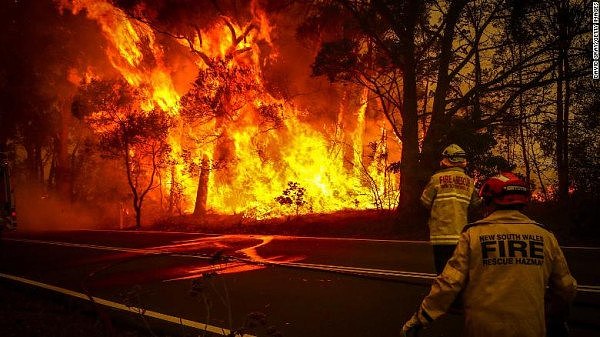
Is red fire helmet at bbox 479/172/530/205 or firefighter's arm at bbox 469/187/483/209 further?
firefighter's arm at bbox 469/187/483/209

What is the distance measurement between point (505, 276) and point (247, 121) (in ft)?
69.3

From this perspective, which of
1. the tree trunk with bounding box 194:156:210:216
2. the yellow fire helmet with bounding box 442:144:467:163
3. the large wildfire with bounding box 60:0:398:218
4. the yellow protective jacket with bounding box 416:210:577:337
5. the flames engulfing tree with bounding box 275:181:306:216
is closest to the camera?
the yellow protective jacket with bounding box 416:210:577:337

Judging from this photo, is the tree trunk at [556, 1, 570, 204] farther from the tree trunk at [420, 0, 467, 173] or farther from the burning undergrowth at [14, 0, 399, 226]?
the burning undergrowth at [14, 0, 399, 226]

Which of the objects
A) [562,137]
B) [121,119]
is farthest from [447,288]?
[121,119]

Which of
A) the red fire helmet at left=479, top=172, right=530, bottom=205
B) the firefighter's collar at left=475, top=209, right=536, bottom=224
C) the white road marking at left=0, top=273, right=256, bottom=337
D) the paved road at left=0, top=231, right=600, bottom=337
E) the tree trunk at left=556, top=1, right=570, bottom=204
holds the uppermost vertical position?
the tree trunk at left=556, top=1, right=570, bottom=204

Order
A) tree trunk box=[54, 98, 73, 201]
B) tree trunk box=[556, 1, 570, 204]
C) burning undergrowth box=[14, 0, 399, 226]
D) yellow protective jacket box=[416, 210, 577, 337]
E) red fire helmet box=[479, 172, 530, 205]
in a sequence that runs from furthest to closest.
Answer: tree trunk box=[54, 98, 73, 201] → burning undergrowth box=[14, 0, 399, 226] → tree trunk box=[556, 1, 570, 204] → red fire helmet box=[479, 172, 530, 205] → yellow protective jacket box=[416, 210, 577, 337]

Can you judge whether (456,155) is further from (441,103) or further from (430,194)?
(441,103)

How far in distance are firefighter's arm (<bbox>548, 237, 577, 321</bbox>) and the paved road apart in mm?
1935

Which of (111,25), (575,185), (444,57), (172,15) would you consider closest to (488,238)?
(444,57)

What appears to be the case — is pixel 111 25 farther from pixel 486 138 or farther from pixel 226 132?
pixel 486 138

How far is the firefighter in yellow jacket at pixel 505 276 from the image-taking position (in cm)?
266

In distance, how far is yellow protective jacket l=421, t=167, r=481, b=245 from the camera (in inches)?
208

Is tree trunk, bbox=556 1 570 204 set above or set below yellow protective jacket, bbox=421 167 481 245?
above

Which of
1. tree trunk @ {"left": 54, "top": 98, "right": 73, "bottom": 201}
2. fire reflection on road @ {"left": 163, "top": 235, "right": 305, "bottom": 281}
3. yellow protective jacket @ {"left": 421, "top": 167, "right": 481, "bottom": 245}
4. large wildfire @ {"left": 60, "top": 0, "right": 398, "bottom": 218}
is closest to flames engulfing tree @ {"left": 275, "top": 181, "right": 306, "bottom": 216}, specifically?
large wildfire @ {"left": 60, "top": 0, "right": 398, "bottom": 218}
